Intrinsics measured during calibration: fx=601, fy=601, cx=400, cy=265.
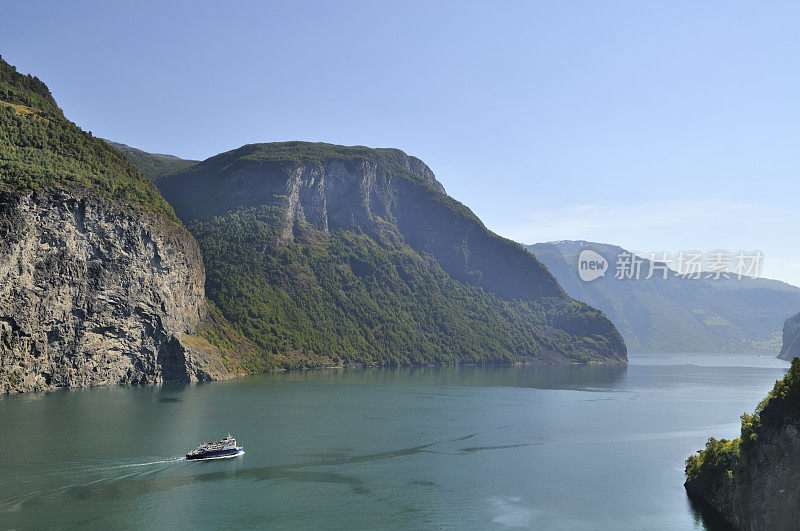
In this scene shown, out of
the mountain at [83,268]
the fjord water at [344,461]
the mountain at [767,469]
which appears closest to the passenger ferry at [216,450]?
the fjord water at [344,461]

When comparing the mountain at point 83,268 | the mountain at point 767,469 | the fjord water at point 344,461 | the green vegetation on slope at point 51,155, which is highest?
the green vegetation on slope at point 51,155

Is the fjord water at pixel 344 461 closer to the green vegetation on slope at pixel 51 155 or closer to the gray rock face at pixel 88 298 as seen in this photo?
the gray rock face at pixel 88 298

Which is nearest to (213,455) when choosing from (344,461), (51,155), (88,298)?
(344,461)

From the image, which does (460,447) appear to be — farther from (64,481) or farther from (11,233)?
(11,233)

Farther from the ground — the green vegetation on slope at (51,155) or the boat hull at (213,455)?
the green vegetation on slope at (51,155)

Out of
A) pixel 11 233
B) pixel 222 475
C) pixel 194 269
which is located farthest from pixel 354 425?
pixel 194 269

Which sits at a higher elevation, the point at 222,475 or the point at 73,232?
the point at 73,232

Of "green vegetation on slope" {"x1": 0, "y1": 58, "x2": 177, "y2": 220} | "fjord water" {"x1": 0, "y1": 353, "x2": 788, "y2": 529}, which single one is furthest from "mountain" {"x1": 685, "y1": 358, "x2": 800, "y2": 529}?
"green vegetation on slope" {"x1": 0, "y1": 58, "x2": 177, "y2": 220}
